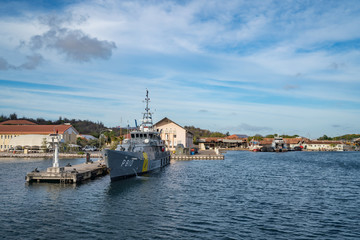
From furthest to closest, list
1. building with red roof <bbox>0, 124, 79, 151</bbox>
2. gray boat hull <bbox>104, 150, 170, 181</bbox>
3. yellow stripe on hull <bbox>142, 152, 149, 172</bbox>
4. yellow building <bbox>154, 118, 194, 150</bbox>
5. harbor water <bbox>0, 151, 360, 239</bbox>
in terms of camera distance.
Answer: yellow building <bbox>154, 118, 194, 150</bbox> < building with red roof <bbox>0, 124, 79, 151</bbox> < yellow stripe on hull <bbox>142, 152, 149, 172</bbox> < gray boat hull <bbox>104, 150, 170, 181</bbox> < harbor water <bbox>0, 151, 360, 239</bbox>

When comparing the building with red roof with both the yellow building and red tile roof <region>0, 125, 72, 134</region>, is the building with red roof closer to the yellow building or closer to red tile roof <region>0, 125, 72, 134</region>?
red tile roof <region>0, 125, 72, 134</region>

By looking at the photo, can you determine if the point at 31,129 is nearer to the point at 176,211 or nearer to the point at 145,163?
the point at 145,163

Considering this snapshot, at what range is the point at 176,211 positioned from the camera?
24.6 m

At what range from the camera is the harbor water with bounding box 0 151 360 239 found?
19203 mm

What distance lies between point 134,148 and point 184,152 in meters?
50.6

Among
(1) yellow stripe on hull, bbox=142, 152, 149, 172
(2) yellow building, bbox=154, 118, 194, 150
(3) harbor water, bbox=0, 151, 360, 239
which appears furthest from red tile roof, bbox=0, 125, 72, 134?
(3) harbor water, bbox=0, 151, 360, 239

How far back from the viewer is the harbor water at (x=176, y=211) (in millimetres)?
19203

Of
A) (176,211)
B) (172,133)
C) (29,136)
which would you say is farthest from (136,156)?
(29,136)

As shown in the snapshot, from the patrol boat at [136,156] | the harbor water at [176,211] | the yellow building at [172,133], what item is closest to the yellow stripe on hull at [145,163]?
the patrol boat at [136,156]

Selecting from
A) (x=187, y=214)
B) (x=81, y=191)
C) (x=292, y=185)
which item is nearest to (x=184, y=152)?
(x=292, y=185)

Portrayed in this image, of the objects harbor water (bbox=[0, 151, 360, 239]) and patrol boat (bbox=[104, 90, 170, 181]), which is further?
patrol boat (bbox=[104, 90, 170, 181])

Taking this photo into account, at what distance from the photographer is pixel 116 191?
1307 inches

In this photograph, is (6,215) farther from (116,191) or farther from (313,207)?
(313,207)

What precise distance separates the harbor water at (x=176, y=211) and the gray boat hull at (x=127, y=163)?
2.07 metres
